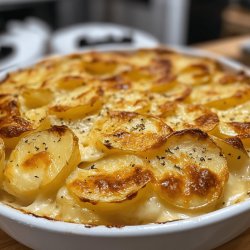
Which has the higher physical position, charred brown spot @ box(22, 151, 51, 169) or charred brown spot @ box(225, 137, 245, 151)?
charred brown spot @ box(225, 137, 245, 151)

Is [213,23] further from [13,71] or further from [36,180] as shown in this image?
[36,180]

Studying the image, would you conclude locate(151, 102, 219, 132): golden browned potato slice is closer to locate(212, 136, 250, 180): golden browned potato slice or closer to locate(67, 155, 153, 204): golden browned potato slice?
locate(212, 136, 250, 180): golden browned potato slice

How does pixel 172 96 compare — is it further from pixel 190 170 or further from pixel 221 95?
pixel 190 170

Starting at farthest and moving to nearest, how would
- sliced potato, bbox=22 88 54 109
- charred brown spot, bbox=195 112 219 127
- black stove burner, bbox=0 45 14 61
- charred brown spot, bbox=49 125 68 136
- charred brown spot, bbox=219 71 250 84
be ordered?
1. black stove burner, bbox=0 45 14 61
2. charred brown spot, bbox=219 71 250 84
3. sliced potato, bbox=22 88 54 109
4. charred brown spot, bbox=195 112 219 127
5. charred brown spot, bbox=49 125 68 136

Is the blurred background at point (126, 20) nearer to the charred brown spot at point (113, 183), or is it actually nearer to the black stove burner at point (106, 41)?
the black stove burner at point (106, 41)

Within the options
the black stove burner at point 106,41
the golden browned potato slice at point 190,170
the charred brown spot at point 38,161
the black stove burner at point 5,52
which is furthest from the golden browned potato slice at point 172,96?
the black stove burner at point 5,52

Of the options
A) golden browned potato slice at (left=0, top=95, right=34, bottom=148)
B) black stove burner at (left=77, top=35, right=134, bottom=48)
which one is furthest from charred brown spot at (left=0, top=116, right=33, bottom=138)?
black stove burner at (left=77, top=35, right=134, bottom=48)
